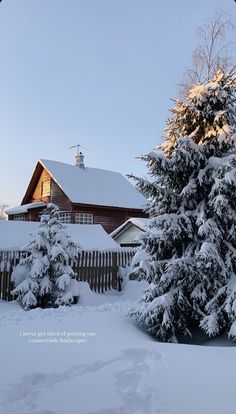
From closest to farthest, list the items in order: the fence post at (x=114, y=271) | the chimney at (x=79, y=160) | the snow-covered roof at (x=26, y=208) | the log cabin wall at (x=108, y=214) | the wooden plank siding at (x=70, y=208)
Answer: the fence post at (x=114, y=271) < the wooden plank siding at (x=70, y=208) < the log cabin wall at (x=108, y=214) < the snow-covered roof at (x=26, y=208) < the chimney at (x=79, y=160)

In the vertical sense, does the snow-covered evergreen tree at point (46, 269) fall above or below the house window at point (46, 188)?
below

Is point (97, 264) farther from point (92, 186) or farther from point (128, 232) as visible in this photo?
point (92, 186)

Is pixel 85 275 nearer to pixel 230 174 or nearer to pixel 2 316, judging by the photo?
pixel 2 316

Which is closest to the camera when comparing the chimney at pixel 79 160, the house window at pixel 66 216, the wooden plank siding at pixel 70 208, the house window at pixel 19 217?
the house window at pixel 66 216

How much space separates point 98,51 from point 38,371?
803 centimetres

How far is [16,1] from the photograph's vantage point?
3.26 metres

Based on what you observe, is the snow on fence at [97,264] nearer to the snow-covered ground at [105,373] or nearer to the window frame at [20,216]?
the snow-covered ground at [105,373]

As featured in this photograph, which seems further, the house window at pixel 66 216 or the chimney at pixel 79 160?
the chimney at pixel 79 160

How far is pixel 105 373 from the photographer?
3.90 m

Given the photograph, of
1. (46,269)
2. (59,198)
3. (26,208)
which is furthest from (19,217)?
(46,269)

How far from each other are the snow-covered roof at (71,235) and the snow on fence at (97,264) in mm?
323

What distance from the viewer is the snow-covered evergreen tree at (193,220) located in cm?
603

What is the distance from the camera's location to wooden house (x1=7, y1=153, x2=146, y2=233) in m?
24.5

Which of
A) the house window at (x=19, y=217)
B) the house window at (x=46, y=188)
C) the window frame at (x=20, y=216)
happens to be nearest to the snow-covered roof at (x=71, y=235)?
the house window at (x=46, y=188)
